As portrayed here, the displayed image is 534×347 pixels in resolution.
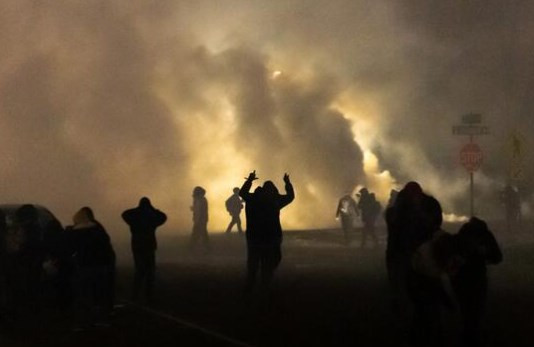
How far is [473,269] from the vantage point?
1095 centimetres

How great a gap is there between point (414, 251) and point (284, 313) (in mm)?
3441

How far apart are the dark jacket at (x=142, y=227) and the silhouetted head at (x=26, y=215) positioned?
1.82 metres

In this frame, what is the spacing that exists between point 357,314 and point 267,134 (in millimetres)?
33877

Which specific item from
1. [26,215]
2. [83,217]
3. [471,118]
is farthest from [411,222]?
[471,118]

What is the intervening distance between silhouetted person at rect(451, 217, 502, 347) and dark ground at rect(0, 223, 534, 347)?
87cm

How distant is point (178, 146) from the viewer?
48.1m

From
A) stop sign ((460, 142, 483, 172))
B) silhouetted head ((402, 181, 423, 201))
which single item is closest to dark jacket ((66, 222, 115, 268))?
silhouetted head ((402, 181, 423, 201))

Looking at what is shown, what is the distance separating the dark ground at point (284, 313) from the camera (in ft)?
40.8

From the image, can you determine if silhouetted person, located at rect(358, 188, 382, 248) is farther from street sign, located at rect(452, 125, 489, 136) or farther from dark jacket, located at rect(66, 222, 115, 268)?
dark jacket, located at rect(66, 222, 115, 268)

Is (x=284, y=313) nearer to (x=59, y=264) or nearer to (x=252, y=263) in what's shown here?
(x=252, y=263)

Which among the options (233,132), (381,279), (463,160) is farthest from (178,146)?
(381,279)

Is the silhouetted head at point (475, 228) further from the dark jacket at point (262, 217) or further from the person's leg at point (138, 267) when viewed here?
the person's leg at point (138, 267)

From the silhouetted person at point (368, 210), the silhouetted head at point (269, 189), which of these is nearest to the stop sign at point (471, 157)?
the silhouetted person at point (368, 210)

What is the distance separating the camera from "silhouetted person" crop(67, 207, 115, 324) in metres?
14.0
